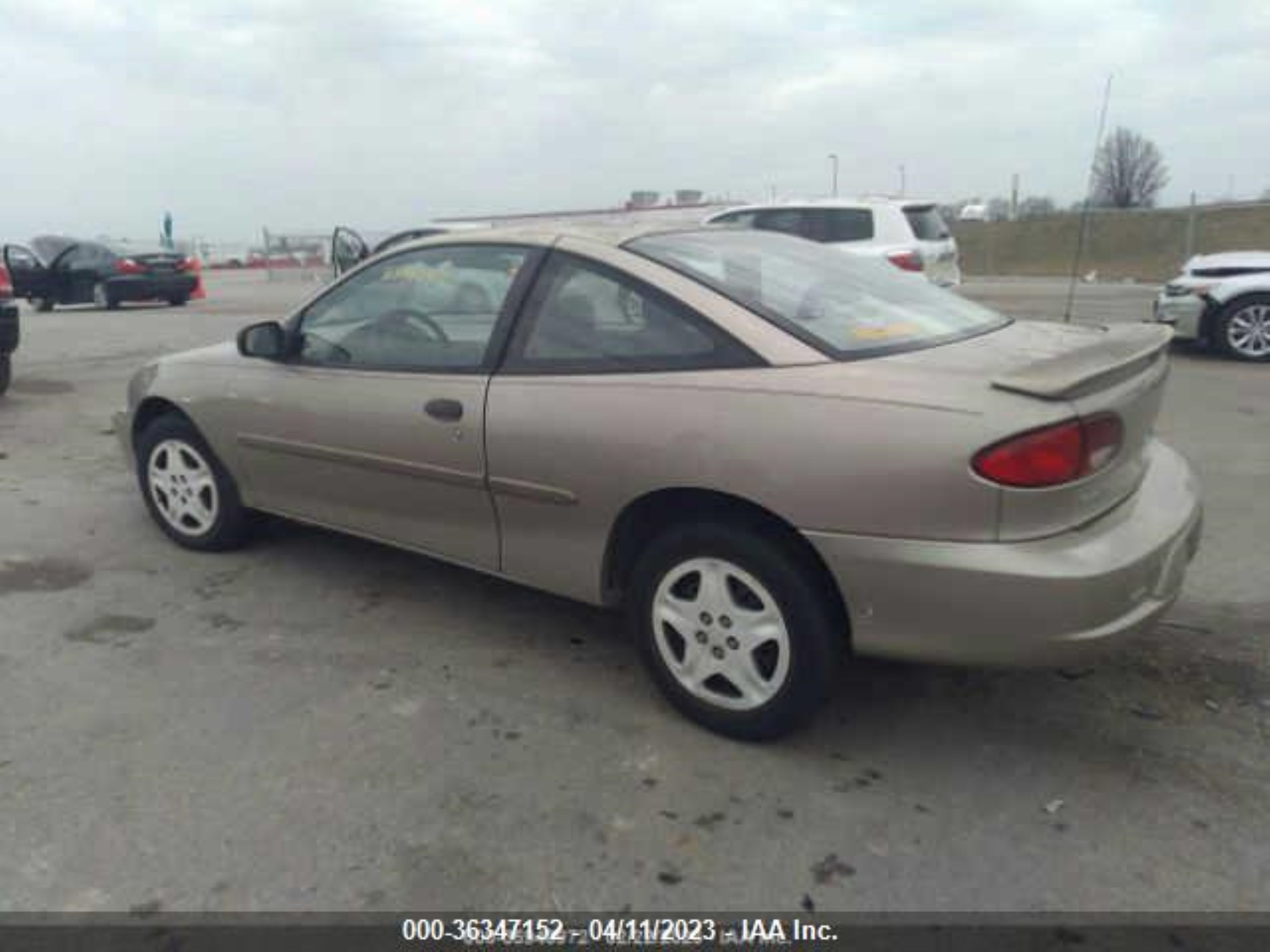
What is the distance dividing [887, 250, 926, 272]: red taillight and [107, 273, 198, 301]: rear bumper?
13533mm

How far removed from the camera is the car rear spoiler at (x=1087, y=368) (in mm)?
2248

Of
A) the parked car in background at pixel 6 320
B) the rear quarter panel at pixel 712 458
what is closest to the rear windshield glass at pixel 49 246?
the parked car in background at pixel 6 320

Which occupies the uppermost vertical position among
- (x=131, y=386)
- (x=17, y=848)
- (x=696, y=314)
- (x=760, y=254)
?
(x=760, y=254)

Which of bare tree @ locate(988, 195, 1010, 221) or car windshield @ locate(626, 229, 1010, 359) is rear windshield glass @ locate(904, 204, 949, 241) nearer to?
car windshield @ locate(626, 229, 1010, 359)

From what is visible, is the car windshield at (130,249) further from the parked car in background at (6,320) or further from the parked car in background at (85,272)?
the parked car in background at (6,320)

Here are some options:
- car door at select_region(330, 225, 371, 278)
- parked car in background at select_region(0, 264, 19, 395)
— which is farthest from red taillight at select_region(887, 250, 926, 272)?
car door at select_region(330, 225, 371, 278)

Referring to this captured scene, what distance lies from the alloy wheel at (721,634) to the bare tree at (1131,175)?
33.8 meters

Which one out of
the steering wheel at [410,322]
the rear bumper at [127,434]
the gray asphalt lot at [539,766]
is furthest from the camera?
the rear bumper at [127,434]

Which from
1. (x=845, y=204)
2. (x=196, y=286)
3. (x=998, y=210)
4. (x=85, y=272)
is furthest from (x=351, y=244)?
(x=998, y=210)

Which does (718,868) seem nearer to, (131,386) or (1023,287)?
(131,386)

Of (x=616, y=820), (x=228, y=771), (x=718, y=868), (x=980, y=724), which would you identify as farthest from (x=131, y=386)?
(x=980, y=724)

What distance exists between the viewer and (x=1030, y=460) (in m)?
2.20

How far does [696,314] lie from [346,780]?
163 cm

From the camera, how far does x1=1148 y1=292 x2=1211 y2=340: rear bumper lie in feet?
30.2
